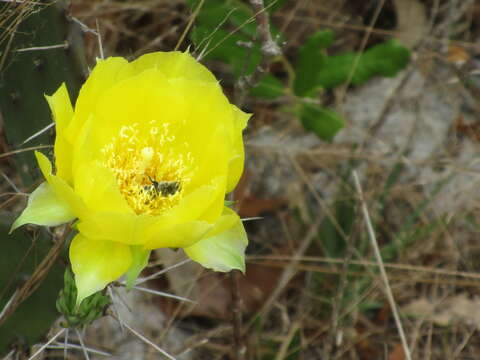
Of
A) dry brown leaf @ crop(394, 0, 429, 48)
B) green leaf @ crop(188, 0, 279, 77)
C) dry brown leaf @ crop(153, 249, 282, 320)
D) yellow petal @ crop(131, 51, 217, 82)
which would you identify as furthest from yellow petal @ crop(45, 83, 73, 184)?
dry brown leaf @ crop(394, 0, 429, 48)

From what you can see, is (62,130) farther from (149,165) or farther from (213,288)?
(213,288)

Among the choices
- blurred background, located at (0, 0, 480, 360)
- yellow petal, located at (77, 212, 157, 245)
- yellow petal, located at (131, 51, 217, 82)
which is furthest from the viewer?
blurred background, located at (0, 0, 480, 360)

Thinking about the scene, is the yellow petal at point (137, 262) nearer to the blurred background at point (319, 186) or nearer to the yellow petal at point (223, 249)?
the yellow petal at point (223, 249)

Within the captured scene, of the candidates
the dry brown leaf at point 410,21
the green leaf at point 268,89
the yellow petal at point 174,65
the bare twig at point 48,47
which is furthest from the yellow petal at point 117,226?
the dry brown leaf at point 410,21

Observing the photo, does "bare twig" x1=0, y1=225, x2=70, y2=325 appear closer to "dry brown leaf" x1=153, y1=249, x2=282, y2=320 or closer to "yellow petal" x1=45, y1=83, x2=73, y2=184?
"yellow petal" x1=45, y1=83, x2=73, y2=184

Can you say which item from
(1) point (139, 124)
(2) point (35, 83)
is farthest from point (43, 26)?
(1) point (139, 124)

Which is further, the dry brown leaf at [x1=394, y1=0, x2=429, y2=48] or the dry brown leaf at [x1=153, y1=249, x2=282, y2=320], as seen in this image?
the dry brown leaf at [x1=394, y1=0, x2=429, y2=48]
